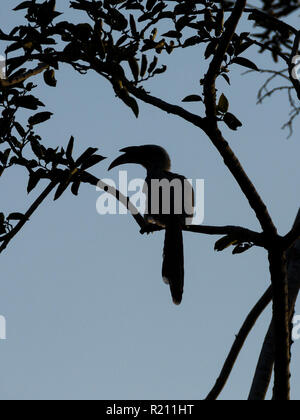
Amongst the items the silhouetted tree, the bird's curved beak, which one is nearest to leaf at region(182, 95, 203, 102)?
the silhouetted tree

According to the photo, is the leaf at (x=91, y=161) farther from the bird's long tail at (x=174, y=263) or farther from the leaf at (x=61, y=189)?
the bird's long tail at (x=174, y=263)

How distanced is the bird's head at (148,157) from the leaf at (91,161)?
3.21 m

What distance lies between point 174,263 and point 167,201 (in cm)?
102

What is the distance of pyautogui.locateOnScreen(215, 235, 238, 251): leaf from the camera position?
4594 millimetres

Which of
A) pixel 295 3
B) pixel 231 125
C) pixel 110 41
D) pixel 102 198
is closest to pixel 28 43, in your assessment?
pixel 110 41

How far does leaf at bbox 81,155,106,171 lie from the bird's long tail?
2.22 m

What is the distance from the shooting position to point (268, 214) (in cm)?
434

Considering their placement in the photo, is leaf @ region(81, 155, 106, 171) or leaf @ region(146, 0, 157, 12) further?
leaf @ region(146, 0, 157, 12)

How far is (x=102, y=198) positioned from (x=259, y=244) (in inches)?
58.3

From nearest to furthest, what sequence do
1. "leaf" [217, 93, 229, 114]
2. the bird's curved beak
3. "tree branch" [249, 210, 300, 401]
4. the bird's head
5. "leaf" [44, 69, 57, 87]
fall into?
→ "leaf" [217, 93, 229, 114] → "leaf" [44, 69, 57, 87] → "tree branch" [249, 210, 300, 401] → the bird's curved beak → the bird's head

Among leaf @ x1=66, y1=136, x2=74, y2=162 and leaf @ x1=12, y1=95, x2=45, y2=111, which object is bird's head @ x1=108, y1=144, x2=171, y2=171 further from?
leaf @ x1=12, y1=95, x2=45, y2=111

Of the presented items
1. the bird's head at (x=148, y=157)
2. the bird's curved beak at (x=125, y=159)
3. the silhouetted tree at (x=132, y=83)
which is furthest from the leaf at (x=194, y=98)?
the bird's head at (x=148, y=157)

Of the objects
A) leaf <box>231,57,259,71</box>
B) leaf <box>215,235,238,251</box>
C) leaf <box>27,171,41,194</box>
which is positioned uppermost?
leaf <box>231,57,259,71</box>
